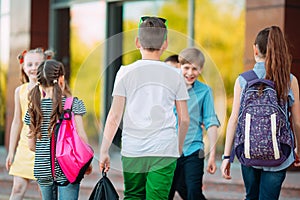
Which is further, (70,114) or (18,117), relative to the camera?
(18,117)

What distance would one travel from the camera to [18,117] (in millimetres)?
6273

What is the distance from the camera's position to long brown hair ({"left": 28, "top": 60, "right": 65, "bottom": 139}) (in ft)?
17.4

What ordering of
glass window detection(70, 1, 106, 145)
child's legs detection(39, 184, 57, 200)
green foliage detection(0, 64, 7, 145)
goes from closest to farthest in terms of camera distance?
1. child's legs detection(39, 184, 57, 200)
2. glass window detection(70, 1, 106, 145)
3. green foliage detection(0, 64, 7, 145)

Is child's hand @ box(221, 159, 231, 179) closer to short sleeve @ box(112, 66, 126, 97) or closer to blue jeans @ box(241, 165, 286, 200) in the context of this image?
blue jeans @ box(241, 165, 286, 200)

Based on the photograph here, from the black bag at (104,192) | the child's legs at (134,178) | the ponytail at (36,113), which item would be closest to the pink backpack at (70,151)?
the ponytail at (36,113)

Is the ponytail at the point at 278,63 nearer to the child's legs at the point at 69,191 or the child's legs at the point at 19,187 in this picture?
the child's legs at the point at 69,191

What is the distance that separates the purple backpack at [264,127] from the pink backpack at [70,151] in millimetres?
1240

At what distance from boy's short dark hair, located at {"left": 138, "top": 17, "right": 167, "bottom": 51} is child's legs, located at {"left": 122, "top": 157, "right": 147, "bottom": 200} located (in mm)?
782

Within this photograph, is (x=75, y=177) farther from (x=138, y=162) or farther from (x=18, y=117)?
(x=18, y=117)

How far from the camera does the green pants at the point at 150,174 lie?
469 cm

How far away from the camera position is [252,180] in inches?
190

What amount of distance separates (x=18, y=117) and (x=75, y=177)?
1.32 meters

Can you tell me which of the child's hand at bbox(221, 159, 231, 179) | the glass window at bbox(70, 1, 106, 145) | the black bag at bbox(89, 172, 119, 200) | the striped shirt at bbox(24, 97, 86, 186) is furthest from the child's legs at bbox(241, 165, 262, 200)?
the glass window at bbox(70, 1, 106, 145)

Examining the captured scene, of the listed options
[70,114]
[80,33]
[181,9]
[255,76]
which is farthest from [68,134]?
[80,33]
